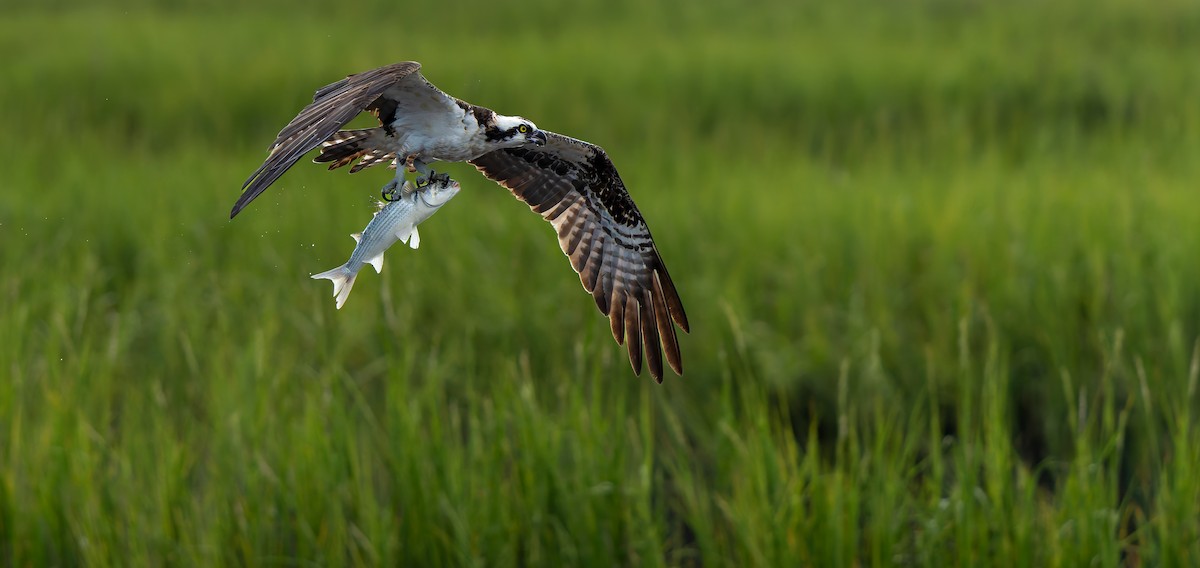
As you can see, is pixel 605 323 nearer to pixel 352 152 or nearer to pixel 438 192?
pixel 352 152

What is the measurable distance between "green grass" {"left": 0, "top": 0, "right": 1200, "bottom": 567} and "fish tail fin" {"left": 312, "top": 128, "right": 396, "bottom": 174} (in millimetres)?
215

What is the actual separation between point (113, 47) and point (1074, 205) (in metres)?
6.89

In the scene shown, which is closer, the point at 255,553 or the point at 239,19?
the point at 255,553

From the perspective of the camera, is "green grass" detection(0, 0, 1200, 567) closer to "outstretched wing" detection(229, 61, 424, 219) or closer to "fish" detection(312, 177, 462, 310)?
"outstretched wing" detection(229, 61, 424, 219)

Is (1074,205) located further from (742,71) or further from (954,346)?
(742,71)

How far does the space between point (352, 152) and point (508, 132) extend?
1.35 ft

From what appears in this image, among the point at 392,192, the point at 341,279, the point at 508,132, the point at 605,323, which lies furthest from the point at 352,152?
the point at 605,323

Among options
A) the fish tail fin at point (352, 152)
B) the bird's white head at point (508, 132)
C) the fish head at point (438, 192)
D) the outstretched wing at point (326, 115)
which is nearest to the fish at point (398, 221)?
the fish head at point (438, 192)

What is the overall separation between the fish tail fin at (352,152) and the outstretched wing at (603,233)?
0.35 meters

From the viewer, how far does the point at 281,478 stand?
3916 mm

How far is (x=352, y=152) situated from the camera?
2.31 meters

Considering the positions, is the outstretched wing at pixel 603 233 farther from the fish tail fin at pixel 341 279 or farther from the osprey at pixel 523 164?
the fish tail fin at pixel 341 279

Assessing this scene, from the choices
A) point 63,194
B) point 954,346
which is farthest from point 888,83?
point 63,194

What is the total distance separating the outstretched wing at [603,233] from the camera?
8.84ft
